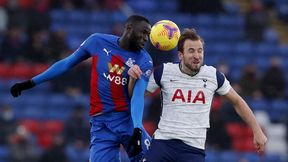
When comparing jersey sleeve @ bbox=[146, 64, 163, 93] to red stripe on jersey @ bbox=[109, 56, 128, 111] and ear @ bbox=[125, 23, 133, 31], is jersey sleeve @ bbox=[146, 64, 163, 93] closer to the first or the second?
red stripe on jersey @ bbox=[109, 56, 128, 111]

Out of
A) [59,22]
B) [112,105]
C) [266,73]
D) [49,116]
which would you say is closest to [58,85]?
[49,116]

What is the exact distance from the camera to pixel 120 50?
30.2ft

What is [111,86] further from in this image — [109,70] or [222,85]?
[222,85]

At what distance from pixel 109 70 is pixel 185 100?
35.7 inches

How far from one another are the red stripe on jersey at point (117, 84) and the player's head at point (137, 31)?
23 centimetres

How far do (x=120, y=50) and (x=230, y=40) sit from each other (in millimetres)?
12658

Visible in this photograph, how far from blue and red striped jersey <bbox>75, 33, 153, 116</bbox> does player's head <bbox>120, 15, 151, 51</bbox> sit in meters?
0.13

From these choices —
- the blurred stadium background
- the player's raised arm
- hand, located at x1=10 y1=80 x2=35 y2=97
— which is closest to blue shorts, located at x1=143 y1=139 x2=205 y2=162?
the player's raised arm

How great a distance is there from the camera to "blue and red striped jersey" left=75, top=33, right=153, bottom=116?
30.1 feet

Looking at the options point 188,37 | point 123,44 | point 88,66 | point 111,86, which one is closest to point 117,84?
point 111,86

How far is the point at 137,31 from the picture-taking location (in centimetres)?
899

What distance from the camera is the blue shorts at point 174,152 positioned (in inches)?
343

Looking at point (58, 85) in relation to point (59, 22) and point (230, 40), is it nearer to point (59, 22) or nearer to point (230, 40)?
point (59, 22)

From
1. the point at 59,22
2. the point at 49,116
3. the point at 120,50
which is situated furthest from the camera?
the point at 59,22
